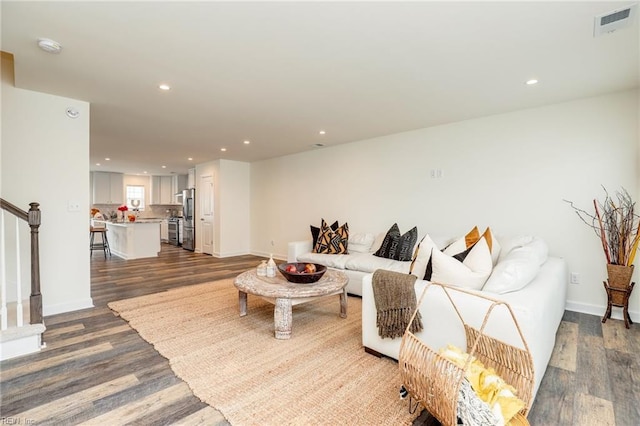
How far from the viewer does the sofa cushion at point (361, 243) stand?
15.2 feet

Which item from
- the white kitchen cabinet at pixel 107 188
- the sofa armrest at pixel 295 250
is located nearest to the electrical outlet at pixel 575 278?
the sofa armrest at pixel 295 250

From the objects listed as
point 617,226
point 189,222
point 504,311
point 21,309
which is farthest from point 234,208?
point 617,226

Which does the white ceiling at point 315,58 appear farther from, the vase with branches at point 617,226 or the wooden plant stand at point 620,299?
the wooden plant stand at point 620,299

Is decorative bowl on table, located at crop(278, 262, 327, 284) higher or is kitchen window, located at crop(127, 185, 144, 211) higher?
kitchen window, located at crop(127, 185, 144, 211)

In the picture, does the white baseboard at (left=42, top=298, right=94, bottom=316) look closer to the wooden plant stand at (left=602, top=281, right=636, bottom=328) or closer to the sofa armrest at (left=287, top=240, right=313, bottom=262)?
the sofa armrest at (left=287, top=240, right=313, bottom=262)

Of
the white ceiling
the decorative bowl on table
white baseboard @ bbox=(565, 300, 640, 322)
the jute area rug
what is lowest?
the jute area rug

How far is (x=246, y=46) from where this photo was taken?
2.16 m

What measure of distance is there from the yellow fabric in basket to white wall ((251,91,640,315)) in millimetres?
2637

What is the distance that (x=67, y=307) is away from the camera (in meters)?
3.22

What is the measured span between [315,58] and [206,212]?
5844 mm

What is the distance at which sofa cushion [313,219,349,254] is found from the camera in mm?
4586

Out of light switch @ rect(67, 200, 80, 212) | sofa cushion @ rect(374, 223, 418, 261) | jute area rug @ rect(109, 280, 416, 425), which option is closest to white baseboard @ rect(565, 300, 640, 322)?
sofa cushion @ rect(374, 223, 418, 261)

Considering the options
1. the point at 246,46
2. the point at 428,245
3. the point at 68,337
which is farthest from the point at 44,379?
the point at 428,245

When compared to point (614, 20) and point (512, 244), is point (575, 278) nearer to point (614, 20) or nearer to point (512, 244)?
point (512, 244)
